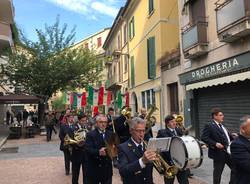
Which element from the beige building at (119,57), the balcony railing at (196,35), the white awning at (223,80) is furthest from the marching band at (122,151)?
the beige building at (119,57)

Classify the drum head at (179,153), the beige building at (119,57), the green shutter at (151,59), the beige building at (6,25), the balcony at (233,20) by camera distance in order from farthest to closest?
the beige building at (119,57) < the beige building at (6,25) < the green shutter at (151,59) < the balcony at (233,20) < the drum head at (179,153)

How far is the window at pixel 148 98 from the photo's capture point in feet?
80.3

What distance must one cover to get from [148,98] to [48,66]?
816 cm

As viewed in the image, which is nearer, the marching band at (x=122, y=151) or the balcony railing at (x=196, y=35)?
the marching band at (x=122, y=151)

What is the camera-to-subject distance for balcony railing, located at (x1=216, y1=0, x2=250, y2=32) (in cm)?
1184

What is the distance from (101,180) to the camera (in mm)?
6406

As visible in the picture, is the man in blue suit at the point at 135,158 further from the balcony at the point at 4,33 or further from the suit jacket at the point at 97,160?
the balcony at the point at 4,33

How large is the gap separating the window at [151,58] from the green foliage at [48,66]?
7.62m

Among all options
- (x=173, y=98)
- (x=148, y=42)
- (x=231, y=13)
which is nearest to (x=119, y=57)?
(x=148, y=42)

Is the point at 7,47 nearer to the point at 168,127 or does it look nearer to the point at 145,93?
the point at 145,93

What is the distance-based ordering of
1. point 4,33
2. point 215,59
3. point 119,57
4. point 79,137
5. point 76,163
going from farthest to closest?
1. point 119,57
2. point 4,33
3. point 215,59
4. point 76,163
5. point 79,137

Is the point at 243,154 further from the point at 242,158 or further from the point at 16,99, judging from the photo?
the point at 16,99

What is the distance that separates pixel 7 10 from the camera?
29.2m

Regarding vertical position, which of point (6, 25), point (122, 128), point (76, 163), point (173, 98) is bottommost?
point (76, 163)
